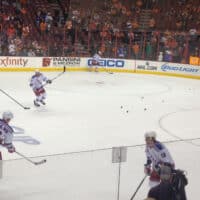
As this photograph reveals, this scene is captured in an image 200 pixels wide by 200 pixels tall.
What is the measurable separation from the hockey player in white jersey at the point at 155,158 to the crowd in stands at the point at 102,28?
12.6 m

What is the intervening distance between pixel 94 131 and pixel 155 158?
3.98 metres

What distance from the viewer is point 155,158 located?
5.46 metres

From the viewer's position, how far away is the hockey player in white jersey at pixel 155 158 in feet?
17.7

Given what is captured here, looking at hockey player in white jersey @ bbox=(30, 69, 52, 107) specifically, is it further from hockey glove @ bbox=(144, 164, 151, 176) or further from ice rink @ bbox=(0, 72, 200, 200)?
hockey glove @ bbox=(144, 164, 151, 176)

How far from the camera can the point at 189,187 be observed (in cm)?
599

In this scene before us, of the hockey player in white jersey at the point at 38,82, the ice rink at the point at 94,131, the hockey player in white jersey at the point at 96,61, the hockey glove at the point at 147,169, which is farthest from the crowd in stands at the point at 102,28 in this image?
the hockey glove at the point at 147,169

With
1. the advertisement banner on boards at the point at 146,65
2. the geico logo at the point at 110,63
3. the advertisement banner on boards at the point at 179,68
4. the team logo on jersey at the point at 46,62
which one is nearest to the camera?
the team logo on jersey at the point at 46,62

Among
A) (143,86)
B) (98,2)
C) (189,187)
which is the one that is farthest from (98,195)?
(98,2)

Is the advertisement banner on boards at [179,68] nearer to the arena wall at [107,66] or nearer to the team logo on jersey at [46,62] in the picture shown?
the arena wall at [107,66]

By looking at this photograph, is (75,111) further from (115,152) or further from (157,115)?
(115,152)

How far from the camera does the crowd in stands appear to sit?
18.5 meters

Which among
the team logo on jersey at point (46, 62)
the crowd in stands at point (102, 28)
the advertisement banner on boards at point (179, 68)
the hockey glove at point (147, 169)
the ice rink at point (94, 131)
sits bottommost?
the ice rink at point (94, 131)

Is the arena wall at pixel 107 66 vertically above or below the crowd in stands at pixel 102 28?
below

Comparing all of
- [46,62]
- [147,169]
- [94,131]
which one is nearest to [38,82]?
[94,131]
